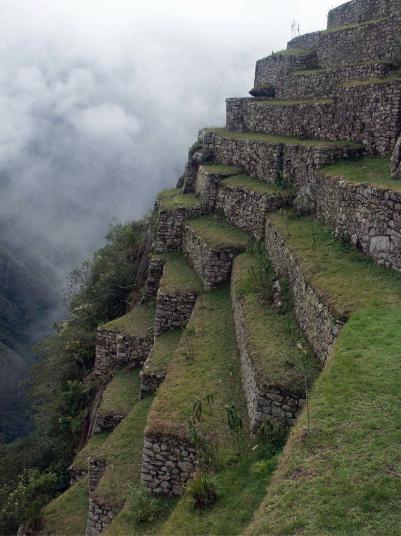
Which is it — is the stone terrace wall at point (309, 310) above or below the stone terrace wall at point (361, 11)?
below

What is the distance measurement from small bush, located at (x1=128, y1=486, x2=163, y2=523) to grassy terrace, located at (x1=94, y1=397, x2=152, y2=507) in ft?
6.11

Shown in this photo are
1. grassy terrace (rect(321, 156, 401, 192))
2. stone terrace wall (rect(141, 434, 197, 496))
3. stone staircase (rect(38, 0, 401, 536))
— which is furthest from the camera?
grassy terrace (rect(321, 156, 401, 192))

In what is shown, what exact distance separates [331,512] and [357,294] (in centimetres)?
479

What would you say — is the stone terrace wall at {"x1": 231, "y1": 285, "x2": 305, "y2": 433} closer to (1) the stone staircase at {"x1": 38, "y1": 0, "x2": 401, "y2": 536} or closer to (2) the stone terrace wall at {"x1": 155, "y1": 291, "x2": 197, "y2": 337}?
(1) the stone staircase at {"x1": 38, "y1": 0, "x2": 401, "y2": 536}

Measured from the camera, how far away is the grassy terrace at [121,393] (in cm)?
1688

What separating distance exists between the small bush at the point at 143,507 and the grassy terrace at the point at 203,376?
1191 millimetres

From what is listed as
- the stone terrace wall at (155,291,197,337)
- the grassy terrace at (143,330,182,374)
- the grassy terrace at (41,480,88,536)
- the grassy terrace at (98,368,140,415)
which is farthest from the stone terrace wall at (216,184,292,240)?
the grassy terrace at (41,480,88,536)

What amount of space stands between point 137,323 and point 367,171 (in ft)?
31.2

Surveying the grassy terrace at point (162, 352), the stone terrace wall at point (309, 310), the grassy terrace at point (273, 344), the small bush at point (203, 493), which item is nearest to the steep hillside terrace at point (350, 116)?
the stone terrace wall at point (309, 310)

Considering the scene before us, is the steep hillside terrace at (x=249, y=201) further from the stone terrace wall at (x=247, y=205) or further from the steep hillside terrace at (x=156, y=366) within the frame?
the steep hillside terrace at (x=156, y=366)

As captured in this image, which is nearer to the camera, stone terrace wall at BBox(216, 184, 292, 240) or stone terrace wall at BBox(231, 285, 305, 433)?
stone terrace wall at BBox(231, 285, 305, 433)

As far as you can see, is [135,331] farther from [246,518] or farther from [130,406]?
[246,518]

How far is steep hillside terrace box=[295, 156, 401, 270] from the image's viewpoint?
1076 cm

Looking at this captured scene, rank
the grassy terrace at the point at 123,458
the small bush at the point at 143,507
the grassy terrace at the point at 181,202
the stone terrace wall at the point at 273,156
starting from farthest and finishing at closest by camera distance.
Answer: the grassy terrace at the point at 181,202
the stone terrace wall at the point at 273,156
the grassy terrace at the point at 123,458
the small bush at the point at 143,507
